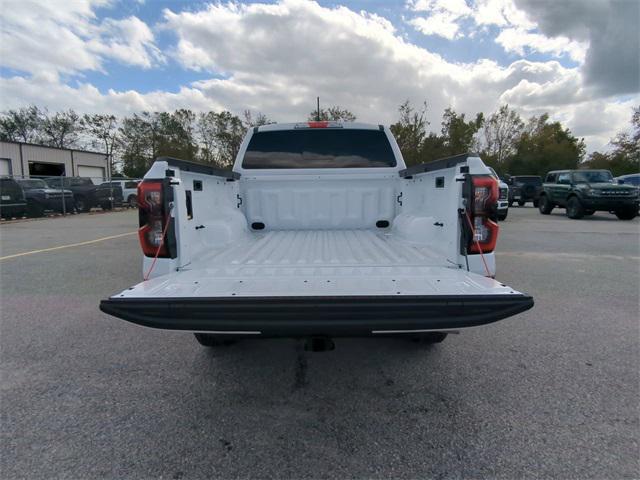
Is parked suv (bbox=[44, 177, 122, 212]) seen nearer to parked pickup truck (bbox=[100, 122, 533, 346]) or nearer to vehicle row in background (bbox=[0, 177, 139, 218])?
vehicle row in background (bbox=[0, 177, 139, 218])

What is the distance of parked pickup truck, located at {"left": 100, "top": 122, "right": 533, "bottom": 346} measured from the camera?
1.90 meters

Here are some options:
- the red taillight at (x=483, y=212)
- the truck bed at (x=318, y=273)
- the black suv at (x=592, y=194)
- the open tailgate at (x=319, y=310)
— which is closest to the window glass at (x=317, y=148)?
the truck bed at (x=318, y=273)

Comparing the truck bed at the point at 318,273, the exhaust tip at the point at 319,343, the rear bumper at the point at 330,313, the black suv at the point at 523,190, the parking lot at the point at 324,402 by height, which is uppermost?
the black suv at the point at 523,190

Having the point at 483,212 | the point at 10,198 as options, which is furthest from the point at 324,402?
the point at 10,198

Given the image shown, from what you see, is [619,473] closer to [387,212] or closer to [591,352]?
[591,352]

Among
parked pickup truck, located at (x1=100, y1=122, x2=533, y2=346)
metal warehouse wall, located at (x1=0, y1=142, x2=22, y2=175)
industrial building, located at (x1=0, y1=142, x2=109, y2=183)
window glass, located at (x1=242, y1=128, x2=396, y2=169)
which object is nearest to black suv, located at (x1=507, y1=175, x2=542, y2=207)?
window glass, located at (x1=242, y1=128, x2=396, y2=169)

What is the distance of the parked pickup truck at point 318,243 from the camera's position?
1904 mm

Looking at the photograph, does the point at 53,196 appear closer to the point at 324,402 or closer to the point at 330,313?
the point at 324,402

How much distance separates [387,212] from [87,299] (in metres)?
4.09

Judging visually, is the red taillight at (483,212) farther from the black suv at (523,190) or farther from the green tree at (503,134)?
the green tree at (503,134)

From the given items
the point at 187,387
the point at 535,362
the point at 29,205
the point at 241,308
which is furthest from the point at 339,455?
the point at 29,205

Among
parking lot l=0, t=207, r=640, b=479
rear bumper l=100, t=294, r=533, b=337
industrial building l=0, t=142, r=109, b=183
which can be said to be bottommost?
parking lot l=0, t=207, r=640, b=479

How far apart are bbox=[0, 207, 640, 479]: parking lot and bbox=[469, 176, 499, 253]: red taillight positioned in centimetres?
109

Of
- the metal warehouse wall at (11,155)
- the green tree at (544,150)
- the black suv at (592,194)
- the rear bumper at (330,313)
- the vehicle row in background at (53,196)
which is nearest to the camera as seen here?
the rear bumper at (330,313)
